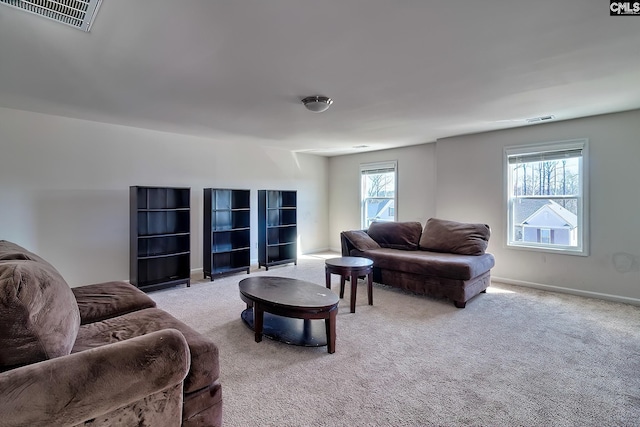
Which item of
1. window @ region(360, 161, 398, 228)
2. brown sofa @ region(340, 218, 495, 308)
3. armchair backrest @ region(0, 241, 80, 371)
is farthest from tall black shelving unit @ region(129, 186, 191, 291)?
window @ region(360, 161, 398, 228)

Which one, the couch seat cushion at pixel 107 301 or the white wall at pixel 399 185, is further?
the white wall at pixel 399 185

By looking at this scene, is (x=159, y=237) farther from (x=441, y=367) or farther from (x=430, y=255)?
(x=441, y=367)

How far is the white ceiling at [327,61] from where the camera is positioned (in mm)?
1735

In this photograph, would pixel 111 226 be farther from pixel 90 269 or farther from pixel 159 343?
pixel 159 343

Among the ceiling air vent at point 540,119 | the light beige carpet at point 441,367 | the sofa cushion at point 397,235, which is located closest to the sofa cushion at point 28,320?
the light beige carpet at point 441,367

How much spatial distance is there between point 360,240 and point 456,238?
1.31 meters

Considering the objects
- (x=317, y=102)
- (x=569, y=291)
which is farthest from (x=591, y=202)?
(x=317, y=102)

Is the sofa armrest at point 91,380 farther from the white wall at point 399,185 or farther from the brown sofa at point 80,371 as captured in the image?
the white wall at point 399,185

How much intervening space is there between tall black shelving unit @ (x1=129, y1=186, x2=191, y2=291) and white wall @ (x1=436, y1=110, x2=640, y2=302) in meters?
4.33

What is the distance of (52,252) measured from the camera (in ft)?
12.4

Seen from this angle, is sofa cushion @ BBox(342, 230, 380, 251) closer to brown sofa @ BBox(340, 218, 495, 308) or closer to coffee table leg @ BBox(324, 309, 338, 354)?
brown sofa @ BBox(340, 218, 495, 308)

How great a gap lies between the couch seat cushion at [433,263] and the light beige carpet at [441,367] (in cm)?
39

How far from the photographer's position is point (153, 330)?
5.84 feet

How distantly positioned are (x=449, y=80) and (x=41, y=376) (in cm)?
317
